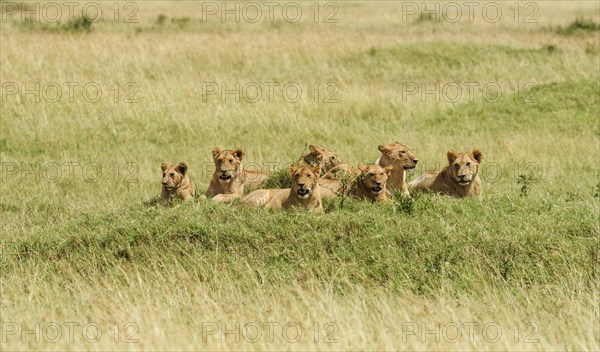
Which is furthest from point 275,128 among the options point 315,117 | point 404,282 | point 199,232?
point 404,282

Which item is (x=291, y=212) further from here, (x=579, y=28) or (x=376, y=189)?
(x=579, y=28)

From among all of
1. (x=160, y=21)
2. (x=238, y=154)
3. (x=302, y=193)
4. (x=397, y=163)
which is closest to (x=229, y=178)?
(x=238, y=154)

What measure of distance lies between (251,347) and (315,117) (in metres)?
11.8

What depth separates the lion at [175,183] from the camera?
11703 mm

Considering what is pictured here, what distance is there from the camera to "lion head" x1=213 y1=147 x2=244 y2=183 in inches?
470

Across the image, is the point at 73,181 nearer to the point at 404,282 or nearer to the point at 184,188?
the point at 184,188

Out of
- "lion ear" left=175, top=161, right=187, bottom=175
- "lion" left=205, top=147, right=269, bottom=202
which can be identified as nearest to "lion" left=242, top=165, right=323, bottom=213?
"lion" left=205, top=147, right=269, bottom=202

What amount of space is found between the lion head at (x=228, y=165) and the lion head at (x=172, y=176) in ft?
1.41

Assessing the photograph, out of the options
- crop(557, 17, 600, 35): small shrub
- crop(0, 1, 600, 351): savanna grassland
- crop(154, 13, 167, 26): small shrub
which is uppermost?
crop(154, 13, 167, 26): small shrub

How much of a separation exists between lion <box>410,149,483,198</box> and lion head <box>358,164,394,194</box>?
42.5 inches

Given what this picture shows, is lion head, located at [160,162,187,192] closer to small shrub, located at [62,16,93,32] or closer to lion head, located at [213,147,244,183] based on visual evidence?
lion head, located at [213,147,244,183]

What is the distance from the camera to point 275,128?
699 inches

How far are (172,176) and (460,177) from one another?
11.0ft

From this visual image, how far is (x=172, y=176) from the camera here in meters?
11.8
